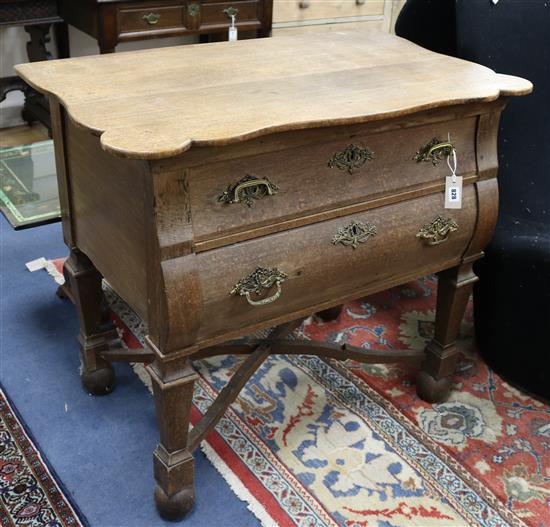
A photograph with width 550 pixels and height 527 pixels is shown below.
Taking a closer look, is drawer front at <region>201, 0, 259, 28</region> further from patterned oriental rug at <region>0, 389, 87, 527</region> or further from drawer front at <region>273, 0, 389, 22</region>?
patterned oriental rug at <region>0, 389, 87, 527</region>

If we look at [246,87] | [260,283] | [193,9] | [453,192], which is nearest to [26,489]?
[260,283]

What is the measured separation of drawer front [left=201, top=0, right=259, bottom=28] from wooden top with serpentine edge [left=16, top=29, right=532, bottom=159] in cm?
152

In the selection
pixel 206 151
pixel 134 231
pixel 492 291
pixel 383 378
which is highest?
pixel 206 151

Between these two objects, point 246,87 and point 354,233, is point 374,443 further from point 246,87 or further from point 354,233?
point 246,87

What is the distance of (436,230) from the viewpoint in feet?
5.08

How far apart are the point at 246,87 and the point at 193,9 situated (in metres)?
1.89

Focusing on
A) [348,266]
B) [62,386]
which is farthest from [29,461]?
[348,266]

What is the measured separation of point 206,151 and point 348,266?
1.35ft

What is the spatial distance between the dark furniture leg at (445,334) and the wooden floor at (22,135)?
241cm

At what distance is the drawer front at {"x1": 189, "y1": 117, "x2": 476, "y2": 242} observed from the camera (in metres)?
1.25

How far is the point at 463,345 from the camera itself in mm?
2143

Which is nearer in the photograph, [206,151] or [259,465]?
[206,151]

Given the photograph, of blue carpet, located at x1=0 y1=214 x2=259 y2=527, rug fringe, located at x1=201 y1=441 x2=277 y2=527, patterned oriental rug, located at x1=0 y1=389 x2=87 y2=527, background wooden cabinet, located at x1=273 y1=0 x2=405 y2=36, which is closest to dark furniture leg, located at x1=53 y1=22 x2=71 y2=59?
background wooden cabinet, located at x1=273 y1=0 x2=405 y2=36

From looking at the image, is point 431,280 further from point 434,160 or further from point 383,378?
point 434,160
